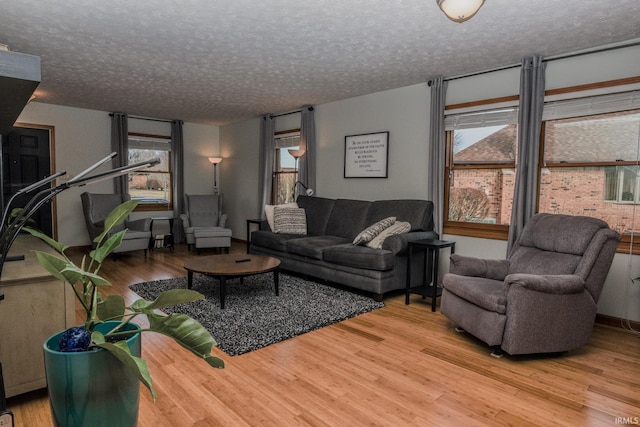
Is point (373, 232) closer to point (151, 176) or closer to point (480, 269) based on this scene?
point (480, 269)

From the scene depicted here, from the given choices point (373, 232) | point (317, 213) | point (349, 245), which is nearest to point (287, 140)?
point (317, 213)

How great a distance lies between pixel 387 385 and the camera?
222 centimetres

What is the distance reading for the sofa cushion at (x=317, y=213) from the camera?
209 inches

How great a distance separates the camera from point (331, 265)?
419 cm

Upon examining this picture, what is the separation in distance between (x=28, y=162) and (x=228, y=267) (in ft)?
15.1

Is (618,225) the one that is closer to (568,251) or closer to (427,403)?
(568,251)

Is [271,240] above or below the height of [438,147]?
below

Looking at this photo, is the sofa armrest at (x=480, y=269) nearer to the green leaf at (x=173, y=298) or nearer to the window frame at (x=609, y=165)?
the window frame at (x=609, y=165)

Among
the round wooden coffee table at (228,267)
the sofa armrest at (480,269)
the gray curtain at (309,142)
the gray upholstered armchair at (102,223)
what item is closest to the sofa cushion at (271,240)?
the round wooden coffee table at (228,267)

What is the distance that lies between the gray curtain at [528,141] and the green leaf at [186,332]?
11.0ft

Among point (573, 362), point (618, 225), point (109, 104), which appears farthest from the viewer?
point (109, 104)

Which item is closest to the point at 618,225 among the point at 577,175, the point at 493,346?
the point at 577,175

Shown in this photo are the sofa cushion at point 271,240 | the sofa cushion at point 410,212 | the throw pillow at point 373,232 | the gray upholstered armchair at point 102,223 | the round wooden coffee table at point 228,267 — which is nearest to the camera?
the round wooden coffee table at point 228,267

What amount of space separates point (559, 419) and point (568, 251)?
1.39m
